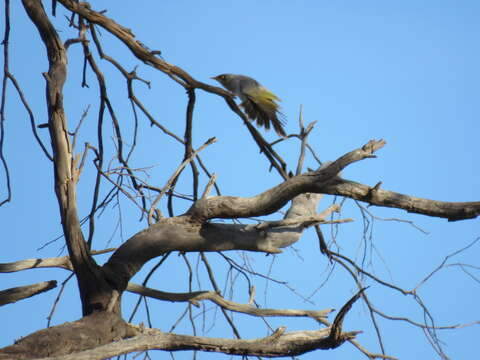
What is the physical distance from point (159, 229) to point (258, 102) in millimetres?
1224

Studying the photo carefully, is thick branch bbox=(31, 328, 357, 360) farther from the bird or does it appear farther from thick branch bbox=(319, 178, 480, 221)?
the bird

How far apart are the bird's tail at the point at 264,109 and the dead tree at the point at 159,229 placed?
1.07 feet

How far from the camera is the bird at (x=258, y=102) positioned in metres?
3.34

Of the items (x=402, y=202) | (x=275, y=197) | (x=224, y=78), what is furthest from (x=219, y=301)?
(x=224, y=78)

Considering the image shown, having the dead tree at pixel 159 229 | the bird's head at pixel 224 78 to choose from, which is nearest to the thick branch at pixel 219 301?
the dead tree at pixel 159 229

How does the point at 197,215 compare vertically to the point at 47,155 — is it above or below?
below

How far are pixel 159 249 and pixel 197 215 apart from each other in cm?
21

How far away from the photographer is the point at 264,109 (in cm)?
340

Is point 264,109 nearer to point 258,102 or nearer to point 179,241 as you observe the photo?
point 258,102

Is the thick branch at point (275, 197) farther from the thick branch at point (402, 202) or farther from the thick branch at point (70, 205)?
the thick branch at point (70, 205)

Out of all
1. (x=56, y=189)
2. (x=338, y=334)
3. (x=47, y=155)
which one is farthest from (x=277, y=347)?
(x=47, y=155)

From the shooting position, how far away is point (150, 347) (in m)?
2.13

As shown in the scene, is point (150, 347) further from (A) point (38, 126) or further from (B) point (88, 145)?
(A) point (38, 126)

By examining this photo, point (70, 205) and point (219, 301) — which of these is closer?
point (70, 205)
